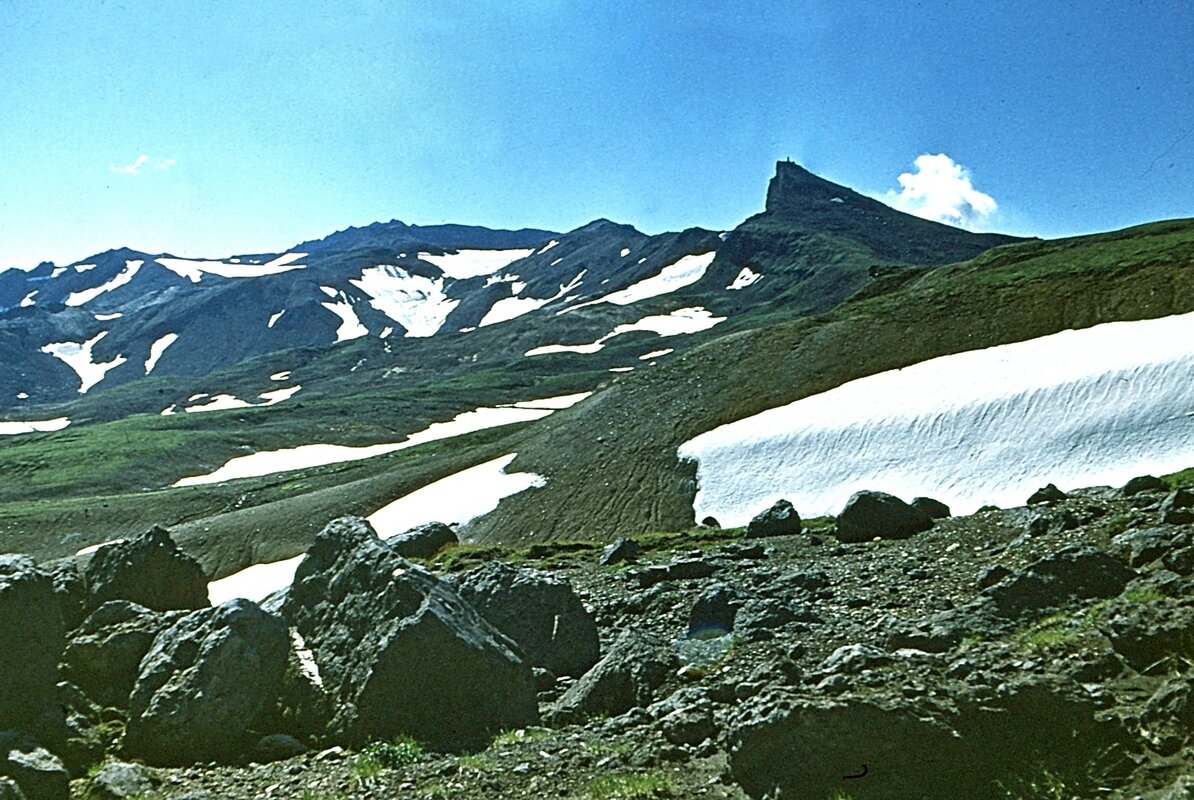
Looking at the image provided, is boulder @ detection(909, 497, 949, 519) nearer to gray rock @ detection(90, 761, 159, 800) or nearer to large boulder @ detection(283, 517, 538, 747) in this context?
large boulder @ detection(283, 517, 538, 747)

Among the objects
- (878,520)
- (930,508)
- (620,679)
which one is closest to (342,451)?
(930,508)

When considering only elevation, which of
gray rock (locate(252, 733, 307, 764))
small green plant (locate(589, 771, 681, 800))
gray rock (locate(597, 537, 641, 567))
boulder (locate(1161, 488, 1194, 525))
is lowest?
gray rock (locate(252, 733, 307, 764))

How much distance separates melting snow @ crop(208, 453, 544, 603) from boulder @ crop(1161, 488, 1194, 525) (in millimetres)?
44944

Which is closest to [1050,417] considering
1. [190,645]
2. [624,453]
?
[624,453]

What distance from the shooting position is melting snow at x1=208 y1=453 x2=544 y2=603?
58938 mm

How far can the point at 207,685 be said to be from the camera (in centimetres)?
1327

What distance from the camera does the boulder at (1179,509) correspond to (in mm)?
16609

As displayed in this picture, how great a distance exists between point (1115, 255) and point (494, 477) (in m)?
48.6

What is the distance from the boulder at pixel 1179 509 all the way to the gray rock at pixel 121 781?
17.1 meters

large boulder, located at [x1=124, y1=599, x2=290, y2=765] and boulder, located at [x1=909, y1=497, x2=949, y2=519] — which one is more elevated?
boulder, located at [x1=909, y1=497, x2=949, y2=519]

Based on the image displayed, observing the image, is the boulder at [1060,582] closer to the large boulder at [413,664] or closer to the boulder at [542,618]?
the boulder at [542,618]

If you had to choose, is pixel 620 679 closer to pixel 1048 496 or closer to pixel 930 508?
pixel 1048 496

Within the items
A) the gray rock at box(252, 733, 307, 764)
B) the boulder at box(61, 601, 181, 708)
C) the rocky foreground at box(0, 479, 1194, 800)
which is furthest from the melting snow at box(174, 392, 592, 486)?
the gray rock at box(252, 733, 307, 764)

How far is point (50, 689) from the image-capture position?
13125mm
